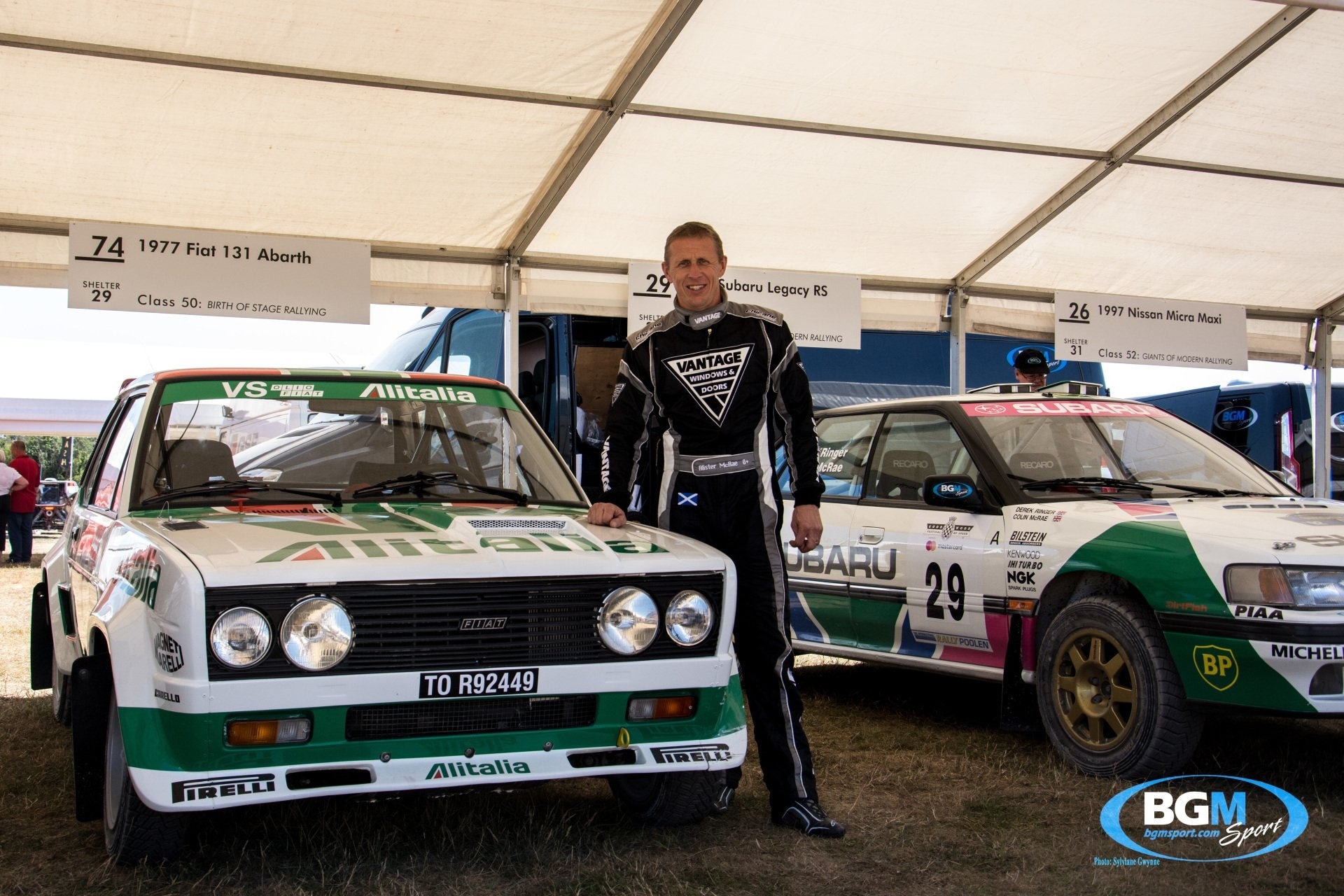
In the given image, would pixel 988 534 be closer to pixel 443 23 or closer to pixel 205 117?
pixel 443 23

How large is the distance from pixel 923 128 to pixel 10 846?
19.9 feet

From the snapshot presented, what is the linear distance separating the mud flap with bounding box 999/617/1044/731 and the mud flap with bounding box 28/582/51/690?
4112mm

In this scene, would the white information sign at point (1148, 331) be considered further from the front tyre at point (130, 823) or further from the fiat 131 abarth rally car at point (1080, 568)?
the front tyre at point (130, 823)

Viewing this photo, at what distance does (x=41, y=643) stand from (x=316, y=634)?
330cm

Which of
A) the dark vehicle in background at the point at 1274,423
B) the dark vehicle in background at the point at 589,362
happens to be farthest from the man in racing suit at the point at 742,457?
the dark vehicle in background at the point at 1274,423

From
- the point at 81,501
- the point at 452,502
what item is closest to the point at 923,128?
the point at 452,502

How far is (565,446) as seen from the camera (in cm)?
962

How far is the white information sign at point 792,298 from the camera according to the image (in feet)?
27.9

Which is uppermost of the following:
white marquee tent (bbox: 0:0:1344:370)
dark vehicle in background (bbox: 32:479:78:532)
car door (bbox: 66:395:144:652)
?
white marquee tent (bbox: 0:0:1344:370)

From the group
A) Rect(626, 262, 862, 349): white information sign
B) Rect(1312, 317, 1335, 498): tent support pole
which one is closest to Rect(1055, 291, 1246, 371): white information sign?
Rect(1312, 317, 1335, 498): tent support pole

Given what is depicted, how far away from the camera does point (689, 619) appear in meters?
3.35

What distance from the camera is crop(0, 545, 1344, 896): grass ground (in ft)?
10.6

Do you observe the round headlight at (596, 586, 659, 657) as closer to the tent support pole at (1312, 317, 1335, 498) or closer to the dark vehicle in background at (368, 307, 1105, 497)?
the dark vehicle in background at (368, 307, 1105, 497)

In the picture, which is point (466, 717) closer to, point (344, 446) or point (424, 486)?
point (424, 486)
